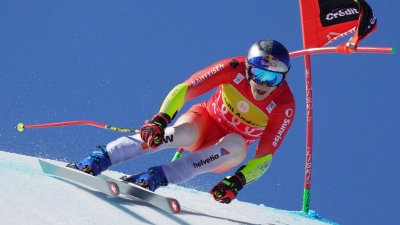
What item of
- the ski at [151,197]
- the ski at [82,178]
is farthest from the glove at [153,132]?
the ski at [82,178]

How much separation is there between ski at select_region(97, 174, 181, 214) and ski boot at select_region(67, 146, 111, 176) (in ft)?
0.63

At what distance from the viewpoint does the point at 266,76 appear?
430 centimetres

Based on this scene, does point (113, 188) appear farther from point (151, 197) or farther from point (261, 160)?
point (261, 160)

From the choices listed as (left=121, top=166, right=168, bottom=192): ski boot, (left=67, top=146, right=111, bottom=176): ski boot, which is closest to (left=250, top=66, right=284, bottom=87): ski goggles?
(left=121, top=166, right=168, bottom=192): ski boot

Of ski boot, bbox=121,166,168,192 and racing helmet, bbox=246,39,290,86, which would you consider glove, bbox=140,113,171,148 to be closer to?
ski boot, bbox=121,166,168,192

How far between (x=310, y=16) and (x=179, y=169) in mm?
2853

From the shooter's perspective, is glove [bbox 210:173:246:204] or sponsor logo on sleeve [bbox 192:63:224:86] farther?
sponsor logo on sleeve [bbox 192:63:224:86]

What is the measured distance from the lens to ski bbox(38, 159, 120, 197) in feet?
11.3

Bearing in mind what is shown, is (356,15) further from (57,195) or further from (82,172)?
(57,195)

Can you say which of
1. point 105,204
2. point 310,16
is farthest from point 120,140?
point 310,16

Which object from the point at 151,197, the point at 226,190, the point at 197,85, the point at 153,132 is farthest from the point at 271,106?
the point at 151,197

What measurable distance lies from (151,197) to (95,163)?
1.87 feet

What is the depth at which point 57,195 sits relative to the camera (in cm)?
325

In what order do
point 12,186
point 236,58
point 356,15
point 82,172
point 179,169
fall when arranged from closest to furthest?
point 12,186 → point 82,172 → point 179,169 → point 236,58 → point 356,15
